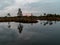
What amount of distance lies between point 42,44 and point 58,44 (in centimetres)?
348

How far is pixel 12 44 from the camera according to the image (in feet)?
91.0

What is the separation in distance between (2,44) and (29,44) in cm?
607

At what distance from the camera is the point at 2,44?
2778cm

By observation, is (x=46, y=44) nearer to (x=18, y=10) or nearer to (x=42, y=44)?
(x=42, y=44)

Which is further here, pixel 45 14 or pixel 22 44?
pixel 45 14

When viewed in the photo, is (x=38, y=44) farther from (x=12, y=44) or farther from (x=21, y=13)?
(x=21, y=13)

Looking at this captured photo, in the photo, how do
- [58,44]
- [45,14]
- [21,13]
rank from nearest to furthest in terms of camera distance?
[58,44]
[21,13]
[45,14]

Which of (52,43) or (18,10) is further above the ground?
(18,10)

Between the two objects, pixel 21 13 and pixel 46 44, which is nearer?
pixel 46 44

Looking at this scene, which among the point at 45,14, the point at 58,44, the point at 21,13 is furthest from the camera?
the point at 45,14

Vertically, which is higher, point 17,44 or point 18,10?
point 18,10

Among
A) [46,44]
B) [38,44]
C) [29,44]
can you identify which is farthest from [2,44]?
[46,44]

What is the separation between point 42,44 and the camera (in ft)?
89.9

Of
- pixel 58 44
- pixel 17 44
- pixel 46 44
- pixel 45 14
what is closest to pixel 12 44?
pixel 17 44
